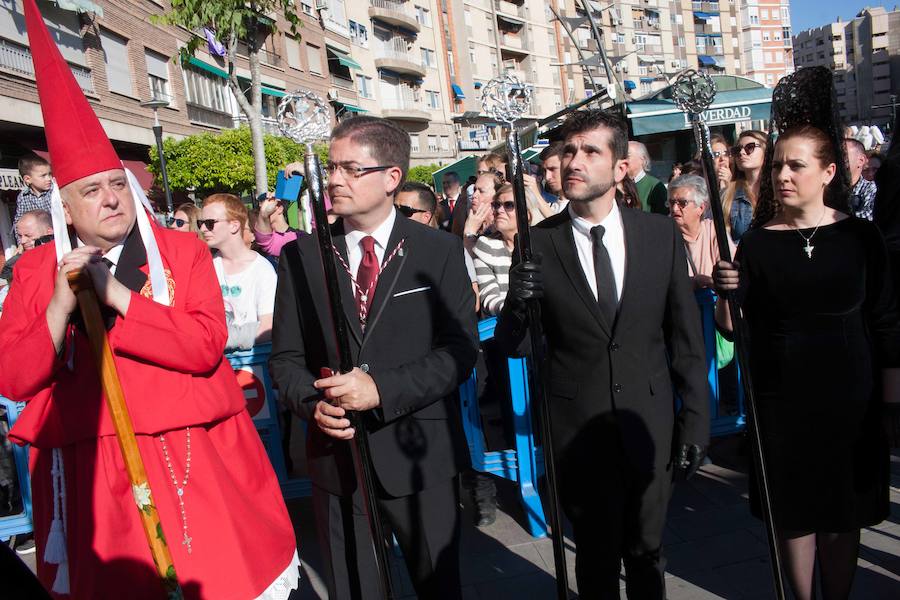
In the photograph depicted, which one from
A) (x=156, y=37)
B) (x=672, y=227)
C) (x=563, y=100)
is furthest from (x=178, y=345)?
(x=563, y=100)

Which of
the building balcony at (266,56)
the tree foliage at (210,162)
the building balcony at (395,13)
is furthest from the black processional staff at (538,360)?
the building balcony at (395,13)

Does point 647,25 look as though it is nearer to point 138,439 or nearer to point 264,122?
point 264,122

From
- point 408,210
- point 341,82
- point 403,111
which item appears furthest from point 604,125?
point 403,111

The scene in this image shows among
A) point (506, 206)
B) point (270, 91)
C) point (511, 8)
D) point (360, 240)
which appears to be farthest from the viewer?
point (511, 8)

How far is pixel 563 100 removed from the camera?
6400cm

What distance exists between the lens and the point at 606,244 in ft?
8.96

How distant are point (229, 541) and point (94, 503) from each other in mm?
411

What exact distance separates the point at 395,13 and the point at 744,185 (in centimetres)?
4405

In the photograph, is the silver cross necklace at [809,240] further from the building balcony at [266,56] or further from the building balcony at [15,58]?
the building balcony at [266,56]

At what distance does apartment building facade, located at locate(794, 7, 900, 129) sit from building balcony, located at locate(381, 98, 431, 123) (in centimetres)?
9876

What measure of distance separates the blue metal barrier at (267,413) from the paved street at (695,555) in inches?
13.6

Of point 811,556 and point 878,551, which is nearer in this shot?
point 811,556

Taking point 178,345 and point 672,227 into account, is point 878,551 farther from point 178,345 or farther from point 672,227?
point 178,345

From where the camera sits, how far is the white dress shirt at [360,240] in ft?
8.40
